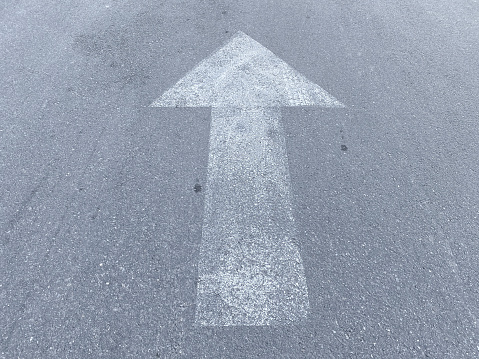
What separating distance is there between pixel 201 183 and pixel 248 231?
0.63 m

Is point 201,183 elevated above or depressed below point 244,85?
below

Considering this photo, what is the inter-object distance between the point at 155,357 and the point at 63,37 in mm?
4178

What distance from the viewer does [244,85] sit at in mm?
4289

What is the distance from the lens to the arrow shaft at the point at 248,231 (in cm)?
267

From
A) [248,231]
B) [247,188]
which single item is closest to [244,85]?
[247,188]

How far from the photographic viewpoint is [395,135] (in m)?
3.78

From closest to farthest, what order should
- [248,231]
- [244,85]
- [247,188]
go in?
[248,231] → [247,188] → [244,85]

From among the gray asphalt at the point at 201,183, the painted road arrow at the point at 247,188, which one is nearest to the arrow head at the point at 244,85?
the painted road arrow at the point at 247,188

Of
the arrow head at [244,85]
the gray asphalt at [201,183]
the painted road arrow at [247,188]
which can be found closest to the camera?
the gray asphalt at [201,183]

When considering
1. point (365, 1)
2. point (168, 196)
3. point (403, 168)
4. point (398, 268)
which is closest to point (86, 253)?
point (168, 196)

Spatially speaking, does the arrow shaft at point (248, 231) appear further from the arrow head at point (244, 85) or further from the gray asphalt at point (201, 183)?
the arrow head at point (244, 85)

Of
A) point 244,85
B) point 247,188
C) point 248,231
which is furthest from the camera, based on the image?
point 244,85

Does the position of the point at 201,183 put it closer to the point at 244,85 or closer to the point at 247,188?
the point at 247,188

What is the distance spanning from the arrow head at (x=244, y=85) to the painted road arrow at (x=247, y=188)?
0.03 feet
